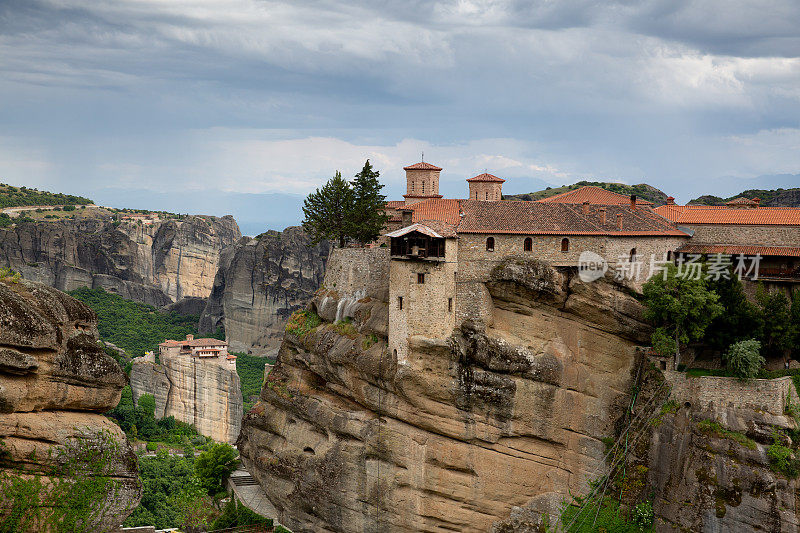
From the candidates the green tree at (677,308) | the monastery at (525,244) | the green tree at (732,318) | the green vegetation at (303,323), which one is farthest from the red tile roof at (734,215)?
the green vegetation at (303,323)

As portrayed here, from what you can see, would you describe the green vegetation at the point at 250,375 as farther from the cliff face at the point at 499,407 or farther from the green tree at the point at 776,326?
the green tree at the point at 776,326

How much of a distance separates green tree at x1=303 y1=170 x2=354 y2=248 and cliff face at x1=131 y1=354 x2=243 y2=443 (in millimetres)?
40391

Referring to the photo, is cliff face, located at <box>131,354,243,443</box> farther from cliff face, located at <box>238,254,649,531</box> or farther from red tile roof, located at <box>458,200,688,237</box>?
red tile roof, located at <box>458,200,688,237</box>

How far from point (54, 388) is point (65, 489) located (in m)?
2.95

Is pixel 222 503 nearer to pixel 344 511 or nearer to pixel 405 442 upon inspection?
pixel 344 511

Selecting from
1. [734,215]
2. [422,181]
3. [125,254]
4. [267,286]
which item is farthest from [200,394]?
[734,215]

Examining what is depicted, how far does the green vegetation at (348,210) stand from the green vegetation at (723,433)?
71.3ft

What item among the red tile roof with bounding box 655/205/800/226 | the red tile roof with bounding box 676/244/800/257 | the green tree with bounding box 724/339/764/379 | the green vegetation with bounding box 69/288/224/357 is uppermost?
the red tile roof with bounding box 655/205/800/226

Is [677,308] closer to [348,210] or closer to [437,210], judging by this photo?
[437,210]

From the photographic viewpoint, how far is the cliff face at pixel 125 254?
122125 mm

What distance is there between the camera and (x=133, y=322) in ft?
407

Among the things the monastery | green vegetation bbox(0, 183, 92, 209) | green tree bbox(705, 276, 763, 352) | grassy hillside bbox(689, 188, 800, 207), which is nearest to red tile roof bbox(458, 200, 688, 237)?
the monastery

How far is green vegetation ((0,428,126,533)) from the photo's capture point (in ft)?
74.7

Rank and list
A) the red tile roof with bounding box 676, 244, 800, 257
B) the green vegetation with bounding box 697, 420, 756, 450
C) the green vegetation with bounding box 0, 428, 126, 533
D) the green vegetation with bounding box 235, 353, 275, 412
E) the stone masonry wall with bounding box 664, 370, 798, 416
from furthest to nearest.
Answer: the green vegetation with bounding box 235, 353, 275, 412, the red tile roof with bounding box 676, 244, 800, 257, the stone masonry wall with bounding box 664, 370, 798, 416, the green vegetation with bounding box 697, 420, 756, 450, the green vegetation with bounding box 0, 428, 126, 533
